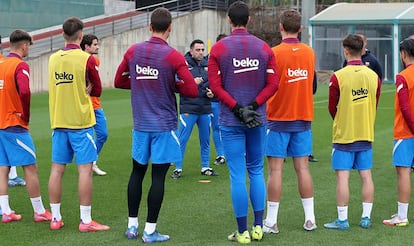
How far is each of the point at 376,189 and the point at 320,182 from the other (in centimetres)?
88

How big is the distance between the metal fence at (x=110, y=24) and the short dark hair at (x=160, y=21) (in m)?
23.7

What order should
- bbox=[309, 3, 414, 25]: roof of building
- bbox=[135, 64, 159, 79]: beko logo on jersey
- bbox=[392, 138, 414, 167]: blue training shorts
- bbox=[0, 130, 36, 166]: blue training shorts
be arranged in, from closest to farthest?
bbox=[135, 64, 159, 79]: beko logo on jersey < bbox=[392, 138, 414, 167]: blue training shorts < bbox=[0, 130, 36, 166]: blue training shorts < bbox=[309, 3, 414, 25]: roof of building

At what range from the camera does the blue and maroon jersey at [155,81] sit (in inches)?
279

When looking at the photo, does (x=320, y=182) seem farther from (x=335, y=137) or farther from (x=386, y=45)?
(x=386, y=45)

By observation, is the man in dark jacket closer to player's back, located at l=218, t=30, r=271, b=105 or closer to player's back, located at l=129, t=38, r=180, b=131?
player's back, located at l=129, t=38, r=180, b=131

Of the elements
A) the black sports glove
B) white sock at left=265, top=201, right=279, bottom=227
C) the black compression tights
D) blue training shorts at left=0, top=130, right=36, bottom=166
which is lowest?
white sock at left=265, top=201, right=279, bottom=227

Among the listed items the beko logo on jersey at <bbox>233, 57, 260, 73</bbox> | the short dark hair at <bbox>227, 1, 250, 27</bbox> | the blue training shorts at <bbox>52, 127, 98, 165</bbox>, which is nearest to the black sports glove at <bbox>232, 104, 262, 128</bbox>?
the beko logo on jersey at <bbox>233, 57, 260, 73</bbox>

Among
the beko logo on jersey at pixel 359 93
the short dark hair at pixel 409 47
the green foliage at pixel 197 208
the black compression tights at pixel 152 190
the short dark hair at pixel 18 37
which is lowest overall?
the green foliage at pixel 197 208

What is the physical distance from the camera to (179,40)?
132 ft

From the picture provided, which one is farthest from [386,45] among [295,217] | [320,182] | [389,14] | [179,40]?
[295,217]

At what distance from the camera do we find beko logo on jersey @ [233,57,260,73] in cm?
697

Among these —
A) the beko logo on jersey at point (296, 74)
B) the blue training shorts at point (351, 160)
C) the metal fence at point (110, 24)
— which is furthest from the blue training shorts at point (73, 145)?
the metal fence at point (110, 24)

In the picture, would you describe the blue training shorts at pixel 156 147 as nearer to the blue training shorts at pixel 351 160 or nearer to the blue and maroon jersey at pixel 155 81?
the blue and maroon jersey at pixel 155 81

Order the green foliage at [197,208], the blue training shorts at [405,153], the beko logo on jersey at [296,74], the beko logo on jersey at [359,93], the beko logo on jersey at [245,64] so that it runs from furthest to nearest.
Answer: the blue training shorts at [405,153] < the beko logo on jersey at [359,93] < the beko logo on jersey at [296,74] < the green foliage at [197,208] < the beko logo on jersey at [245,64]
